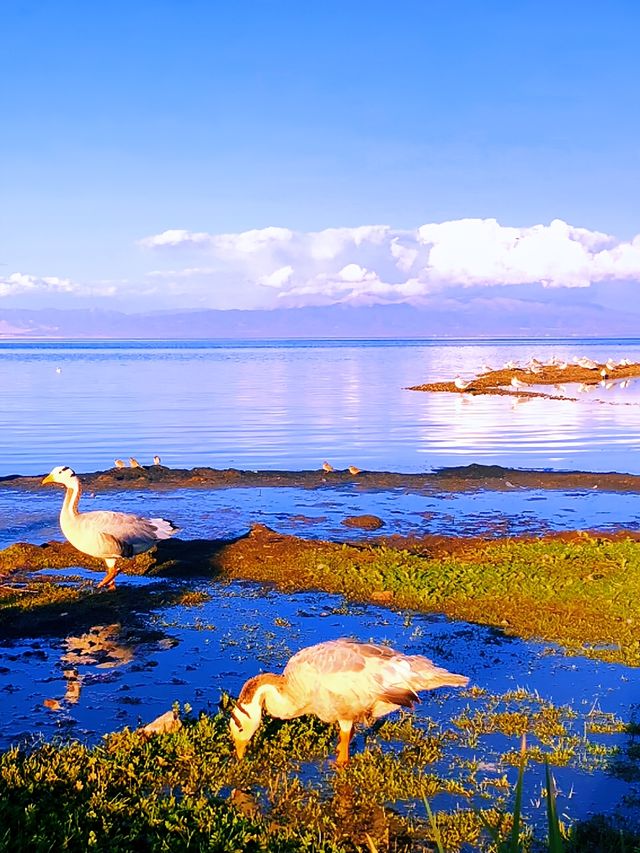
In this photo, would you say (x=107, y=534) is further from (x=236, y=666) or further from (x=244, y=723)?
(x=244, y=723)

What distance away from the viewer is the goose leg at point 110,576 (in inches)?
530

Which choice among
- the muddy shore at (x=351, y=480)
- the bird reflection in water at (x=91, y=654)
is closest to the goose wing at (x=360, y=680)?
the bird reflection in water at (x=91, y=654)

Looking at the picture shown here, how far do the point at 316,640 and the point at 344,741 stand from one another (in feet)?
10.7

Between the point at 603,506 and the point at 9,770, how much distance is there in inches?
648

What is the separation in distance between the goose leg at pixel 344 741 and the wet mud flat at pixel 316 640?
108 mm

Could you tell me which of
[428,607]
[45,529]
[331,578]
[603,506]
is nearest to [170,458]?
[45,529]

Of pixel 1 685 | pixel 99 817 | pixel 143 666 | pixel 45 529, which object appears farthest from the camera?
pixel 45 529

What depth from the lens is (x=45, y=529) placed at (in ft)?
60.8

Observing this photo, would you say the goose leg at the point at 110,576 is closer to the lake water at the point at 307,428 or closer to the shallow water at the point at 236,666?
the shallow water at the point at 236,666

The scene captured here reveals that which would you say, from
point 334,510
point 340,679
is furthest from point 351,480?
point 340,679

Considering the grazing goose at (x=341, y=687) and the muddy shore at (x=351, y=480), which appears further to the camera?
the muddy shore at (x=351, y=480)

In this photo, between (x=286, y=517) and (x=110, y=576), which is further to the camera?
(x=286, y=517)

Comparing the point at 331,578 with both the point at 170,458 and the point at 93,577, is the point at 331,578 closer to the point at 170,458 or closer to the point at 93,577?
the point at 93,577

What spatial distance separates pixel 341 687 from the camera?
25.2ft
